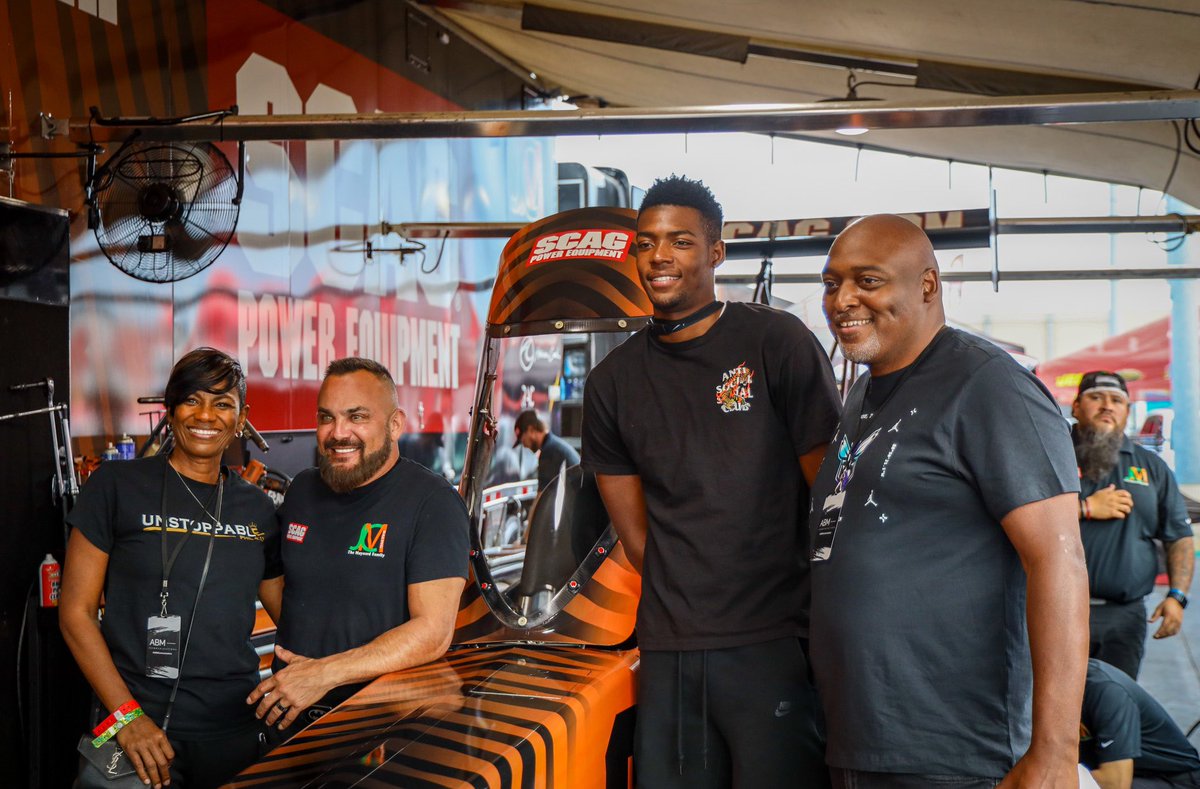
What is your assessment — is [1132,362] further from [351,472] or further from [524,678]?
[351,472]

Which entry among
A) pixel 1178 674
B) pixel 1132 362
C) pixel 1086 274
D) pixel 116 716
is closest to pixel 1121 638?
pixel 1178 674

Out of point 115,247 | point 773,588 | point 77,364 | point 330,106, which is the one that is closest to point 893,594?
point 773,588

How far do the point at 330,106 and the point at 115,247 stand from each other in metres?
3.69

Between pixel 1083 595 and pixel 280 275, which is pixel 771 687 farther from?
pixel 280 275

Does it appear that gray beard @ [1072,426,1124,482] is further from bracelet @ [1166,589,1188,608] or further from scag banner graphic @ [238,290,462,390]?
scag banner graphic @ [238,290,462,390]

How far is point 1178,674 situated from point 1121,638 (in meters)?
Result: 2.47

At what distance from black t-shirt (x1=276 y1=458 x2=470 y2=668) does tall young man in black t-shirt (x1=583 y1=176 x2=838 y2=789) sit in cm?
52

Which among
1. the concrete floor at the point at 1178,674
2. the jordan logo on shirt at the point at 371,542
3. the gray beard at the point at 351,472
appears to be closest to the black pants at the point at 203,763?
the jordan logo on shirt at the point at 371,542

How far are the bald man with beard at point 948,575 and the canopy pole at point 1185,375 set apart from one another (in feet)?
41.5

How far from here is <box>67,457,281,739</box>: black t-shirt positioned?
8.32ft

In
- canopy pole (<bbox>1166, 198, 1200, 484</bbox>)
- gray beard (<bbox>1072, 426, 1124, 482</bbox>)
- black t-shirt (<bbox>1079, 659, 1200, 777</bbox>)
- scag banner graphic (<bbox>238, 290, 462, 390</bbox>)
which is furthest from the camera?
canopy pole (<bbox>1166, 198, 1200, 484</bbox>)

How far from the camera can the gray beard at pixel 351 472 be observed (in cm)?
259

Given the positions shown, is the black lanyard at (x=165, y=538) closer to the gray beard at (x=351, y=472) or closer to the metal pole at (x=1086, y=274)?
the gray beard at (x=351, y=472)

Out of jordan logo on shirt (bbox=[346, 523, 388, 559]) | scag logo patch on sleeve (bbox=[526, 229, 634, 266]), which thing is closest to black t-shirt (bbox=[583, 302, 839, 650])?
jordan logo on shirt (bbox=[346, 523, 388, 559])
